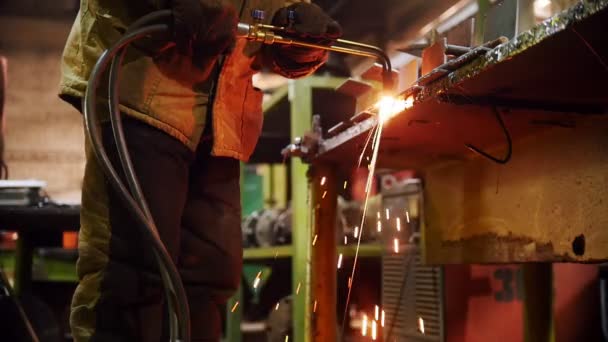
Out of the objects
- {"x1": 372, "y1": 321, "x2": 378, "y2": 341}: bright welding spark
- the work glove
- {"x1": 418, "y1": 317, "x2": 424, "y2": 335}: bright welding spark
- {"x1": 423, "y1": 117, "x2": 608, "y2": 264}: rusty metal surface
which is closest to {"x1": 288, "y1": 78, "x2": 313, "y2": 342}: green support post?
{"x1": 372, "y1": 321, "x2": 378, "y2": 341}: bright welding spark

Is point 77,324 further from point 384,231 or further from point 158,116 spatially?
point 384,231

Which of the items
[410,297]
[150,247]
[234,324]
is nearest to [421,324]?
[410,297]

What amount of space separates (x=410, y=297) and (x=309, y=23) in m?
1.33

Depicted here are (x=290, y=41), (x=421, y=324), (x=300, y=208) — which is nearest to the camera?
(x=290, y=41)

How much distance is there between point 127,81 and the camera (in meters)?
1.12

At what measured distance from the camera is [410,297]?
2.14 meters

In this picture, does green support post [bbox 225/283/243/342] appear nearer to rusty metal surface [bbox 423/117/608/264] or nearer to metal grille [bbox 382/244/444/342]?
metal grille [bbox 382/244/444/342]

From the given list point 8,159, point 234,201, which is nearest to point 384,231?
point 234,201

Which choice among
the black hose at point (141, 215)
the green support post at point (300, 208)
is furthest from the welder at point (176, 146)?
the green support post at point (300, 208)

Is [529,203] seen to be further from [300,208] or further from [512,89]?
[300,208]

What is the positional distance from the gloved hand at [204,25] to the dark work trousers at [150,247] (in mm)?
215

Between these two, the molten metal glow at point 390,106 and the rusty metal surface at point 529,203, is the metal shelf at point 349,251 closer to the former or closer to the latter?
the rusty metal surface at point 529,203

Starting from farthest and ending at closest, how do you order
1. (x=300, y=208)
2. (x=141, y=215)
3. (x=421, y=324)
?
(x=300, y=208) → (x=421, y=324) → (x=141, y=215)

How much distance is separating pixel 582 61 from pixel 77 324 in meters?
→ 0.97
